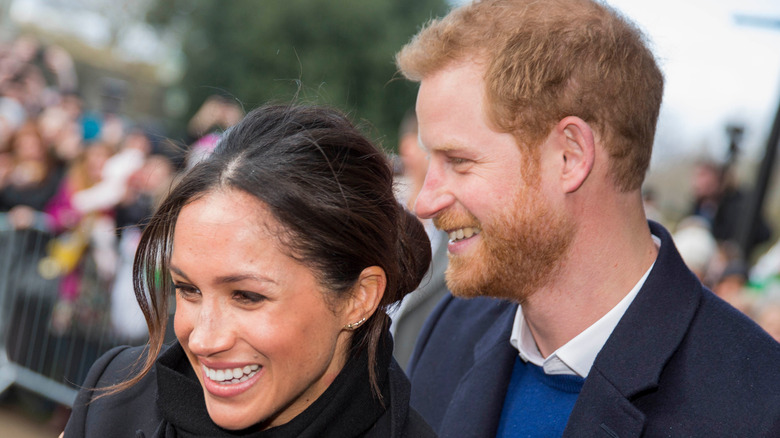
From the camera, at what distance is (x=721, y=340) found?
2.29 metres

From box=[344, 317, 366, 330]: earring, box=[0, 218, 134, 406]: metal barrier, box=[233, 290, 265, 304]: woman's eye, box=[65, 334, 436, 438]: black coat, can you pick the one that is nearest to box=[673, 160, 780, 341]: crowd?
box=[65, 334, 436, 438]: black coat

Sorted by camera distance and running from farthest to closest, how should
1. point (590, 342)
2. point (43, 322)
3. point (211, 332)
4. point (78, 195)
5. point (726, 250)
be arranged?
1. point (726, 250)
2. point (78, 195)
3. point (43, 322)
4. point (590, 342)
5. point (211, 332)

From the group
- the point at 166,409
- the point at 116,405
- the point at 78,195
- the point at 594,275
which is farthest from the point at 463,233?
the point at 78,195

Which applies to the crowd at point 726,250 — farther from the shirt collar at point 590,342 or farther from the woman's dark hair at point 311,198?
the woman's dark hair at point 311,198

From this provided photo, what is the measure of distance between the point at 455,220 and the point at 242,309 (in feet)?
2.77

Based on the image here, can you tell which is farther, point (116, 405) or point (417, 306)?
point (417, 306)

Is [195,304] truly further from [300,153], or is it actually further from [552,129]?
[552,129]

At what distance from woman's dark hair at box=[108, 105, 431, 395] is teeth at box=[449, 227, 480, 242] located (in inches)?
9.4

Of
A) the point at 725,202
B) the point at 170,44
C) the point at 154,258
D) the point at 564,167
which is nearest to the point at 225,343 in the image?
the point at 154,258

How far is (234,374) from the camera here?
2.09 meters

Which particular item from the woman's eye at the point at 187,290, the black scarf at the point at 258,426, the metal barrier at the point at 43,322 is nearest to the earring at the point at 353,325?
the black scarf at the point at 258,426

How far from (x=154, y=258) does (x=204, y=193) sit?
0.33 m

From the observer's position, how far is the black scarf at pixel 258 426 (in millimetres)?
2195

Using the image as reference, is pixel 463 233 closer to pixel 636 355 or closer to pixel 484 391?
pixel 484 391
